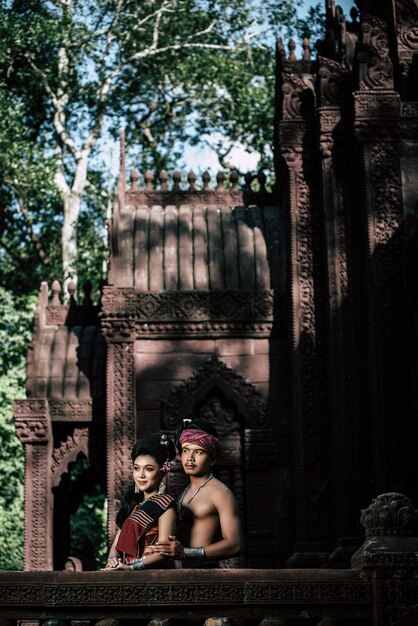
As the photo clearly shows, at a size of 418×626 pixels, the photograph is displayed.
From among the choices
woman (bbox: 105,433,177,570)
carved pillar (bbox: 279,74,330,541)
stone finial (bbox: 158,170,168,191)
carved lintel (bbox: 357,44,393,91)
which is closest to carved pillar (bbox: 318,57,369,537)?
carved pillar (bbox: 279,74,330,541)

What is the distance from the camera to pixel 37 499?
14.5 meters

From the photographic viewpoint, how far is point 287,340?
1455 centimetres

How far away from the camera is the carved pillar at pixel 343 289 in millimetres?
13516

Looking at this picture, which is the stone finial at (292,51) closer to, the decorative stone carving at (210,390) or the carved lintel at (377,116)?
the carved lintel at (377,116)

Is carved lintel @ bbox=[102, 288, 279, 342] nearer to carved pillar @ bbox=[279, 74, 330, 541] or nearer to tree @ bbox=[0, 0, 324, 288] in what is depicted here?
carved pillar @ bbox=[279, 74, 330, 541]

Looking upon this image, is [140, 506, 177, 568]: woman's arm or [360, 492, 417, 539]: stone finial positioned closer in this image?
[360, 492, 417, 539]: stone finial

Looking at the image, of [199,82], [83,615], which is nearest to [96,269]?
[199,82]

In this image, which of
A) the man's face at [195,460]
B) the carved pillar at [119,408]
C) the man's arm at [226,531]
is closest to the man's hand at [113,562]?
the man's arm at [226,531]

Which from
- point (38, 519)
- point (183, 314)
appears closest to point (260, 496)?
point (183, 314)

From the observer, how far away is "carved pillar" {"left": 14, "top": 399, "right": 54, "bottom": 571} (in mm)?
14422

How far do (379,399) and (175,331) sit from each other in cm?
285

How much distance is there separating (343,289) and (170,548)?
7999 millimetres

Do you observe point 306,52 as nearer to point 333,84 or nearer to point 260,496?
point 333,84

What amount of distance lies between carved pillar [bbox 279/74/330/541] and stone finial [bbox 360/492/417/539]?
24.0 ft
